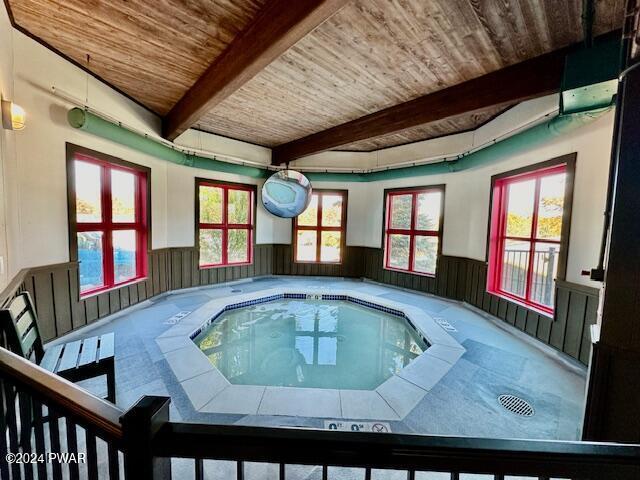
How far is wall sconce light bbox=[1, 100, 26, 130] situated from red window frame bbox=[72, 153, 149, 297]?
92 cm

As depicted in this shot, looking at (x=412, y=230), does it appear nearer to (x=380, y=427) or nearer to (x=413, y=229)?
(x=413, y=229)

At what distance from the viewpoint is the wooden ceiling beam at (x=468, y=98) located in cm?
240

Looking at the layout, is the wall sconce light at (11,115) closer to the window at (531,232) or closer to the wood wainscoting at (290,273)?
the wood wainscoting at (290,273)

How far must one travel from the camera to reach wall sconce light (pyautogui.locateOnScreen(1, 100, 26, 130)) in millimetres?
1958

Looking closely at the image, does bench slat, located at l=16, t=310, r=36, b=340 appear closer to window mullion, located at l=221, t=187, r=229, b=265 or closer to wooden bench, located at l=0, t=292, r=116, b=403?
wooden bench, located at l=0, t=292, r=116, b=403

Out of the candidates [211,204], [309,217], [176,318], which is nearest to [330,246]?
[309,217]

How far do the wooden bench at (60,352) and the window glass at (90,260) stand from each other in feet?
4.78

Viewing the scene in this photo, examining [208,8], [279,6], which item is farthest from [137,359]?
[279,6]

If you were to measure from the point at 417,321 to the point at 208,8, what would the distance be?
13.4 feet

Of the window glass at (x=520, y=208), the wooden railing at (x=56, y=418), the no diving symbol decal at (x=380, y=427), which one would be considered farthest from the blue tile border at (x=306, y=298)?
the wooden railing at (x=56, y=418)

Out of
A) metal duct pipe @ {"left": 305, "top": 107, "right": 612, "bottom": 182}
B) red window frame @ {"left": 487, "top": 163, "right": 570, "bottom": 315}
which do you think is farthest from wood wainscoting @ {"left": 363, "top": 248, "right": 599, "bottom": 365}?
metal duct pipe @ {"left": 305, "top": 107, "right": 612, "bottom": 182}

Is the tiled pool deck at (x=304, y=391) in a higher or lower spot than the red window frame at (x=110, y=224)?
lower

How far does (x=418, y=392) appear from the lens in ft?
7.11

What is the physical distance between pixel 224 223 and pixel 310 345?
3297mm
